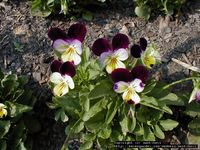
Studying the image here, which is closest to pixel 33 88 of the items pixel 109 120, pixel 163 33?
pixel 109 120

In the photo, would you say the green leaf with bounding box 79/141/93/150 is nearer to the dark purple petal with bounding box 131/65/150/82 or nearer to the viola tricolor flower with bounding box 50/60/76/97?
the viola tricolor flower with bounding box 50/60/76/97

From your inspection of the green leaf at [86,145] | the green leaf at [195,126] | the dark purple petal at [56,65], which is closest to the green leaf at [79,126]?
the green leaf at [86,145]

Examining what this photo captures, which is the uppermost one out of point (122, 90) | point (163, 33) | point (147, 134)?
point (163, 33)

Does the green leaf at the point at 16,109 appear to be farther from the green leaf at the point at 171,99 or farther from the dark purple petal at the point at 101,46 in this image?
the green leaf at the point at 171,99

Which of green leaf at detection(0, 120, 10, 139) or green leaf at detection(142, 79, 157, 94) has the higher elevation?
green leaf at detection(142, 79, 157, 94)

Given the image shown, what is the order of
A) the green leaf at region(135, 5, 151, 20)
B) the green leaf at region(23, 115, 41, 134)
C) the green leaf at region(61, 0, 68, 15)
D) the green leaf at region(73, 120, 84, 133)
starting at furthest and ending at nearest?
1. the green leaf at region(135, 5, 151, 20)
2. the green leaf at region(61, 0, 68, 15)
3. the green leaf at region(23, 115, 41, 134)
4. the green leaf at region(73, 120, 84, 133)

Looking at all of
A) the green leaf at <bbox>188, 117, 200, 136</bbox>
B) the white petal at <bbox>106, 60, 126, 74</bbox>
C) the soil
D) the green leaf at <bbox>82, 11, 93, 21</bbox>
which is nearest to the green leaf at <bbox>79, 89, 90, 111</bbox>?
the white petal at <bbox>106, 60, 126, 74</bbox>

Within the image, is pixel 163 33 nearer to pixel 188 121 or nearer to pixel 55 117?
pixel 188 121
